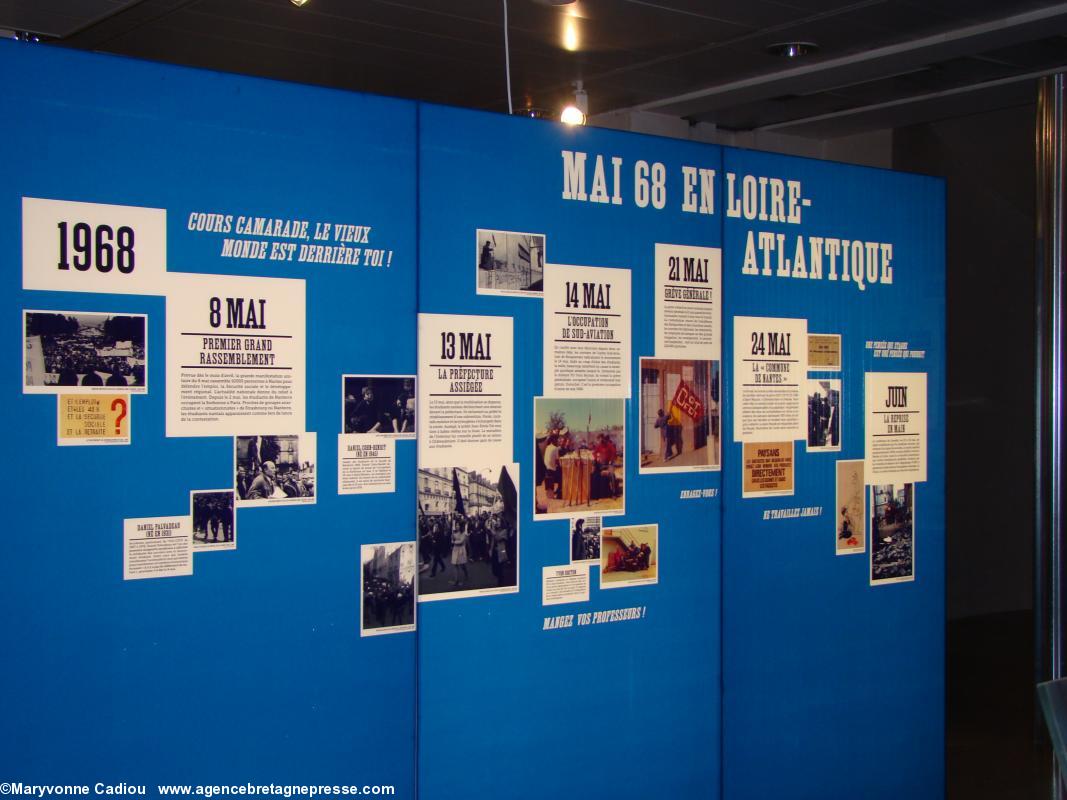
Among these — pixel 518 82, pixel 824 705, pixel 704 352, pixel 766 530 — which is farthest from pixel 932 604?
pixel 518 82

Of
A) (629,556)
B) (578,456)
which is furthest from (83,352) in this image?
(629,556)

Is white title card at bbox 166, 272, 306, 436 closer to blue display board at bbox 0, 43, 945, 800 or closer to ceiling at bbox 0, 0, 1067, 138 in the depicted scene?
blue display board at bbox 0, 43, 945, 800

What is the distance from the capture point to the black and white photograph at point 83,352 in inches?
97.5

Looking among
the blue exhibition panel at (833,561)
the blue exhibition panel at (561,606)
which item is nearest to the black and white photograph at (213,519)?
the blue exhibition panel at (561,606)

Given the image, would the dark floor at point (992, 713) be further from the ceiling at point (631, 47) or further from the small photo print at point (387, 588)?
the ceiling at point (631, 47)

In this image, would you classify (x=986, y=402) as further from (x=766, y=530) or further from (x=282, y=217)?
(x=282, y=217)

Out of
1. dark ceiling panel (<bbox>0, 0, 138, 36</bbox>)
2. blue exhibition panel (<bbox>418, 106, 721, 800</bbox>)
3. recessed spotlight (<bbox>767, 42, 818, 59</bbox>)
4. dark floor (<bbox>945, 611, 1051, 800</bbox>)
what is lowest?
dark floor (<bbox>945, 611, 1051, 800</bbox>)

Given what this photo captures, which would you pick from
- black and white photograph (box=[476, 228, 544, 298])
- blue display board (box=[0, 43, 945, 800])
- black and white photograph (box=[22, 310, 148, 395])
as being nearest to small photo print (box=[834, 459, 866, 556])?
blue display board (box=[0, 43, 945, 800])

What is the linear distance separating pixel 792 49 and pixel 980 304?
317 cm

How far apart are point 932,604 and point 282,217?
117 inches

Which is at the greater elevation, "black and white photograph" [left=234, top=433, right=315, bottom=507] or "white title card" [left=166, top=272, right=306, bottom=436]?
"white title card" [left=166, top=272, right=306, bottom=436]

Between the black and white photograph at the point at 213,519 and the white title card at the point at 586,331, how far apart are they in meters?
1.06

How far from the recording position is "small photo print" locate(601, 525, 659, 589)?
3.39 m

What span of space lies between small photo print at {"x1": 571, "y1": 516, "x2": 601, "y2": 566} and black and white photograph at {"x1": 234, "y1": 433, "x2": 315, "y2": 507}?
908mm
